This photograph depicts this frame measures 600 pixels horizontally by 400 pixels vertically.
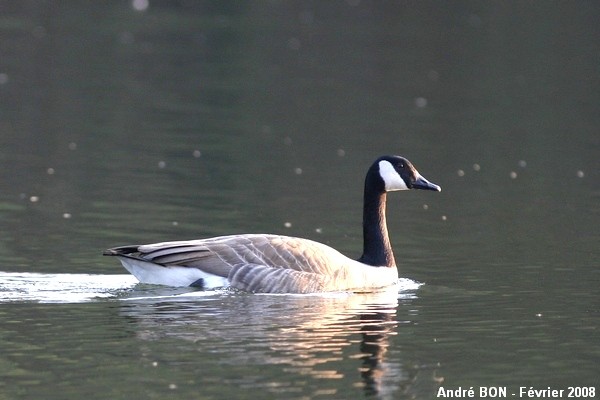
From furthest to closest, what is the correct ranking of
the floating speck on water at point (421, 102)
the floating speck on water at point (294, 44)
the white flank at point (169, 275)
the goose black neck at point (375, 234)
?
1. the floating speck on water at point (294, 44)
2. the floating speck on water at point (421, 102)
3. the goose black neck at point (375, 234)
4. the white flank at point (169, 275)

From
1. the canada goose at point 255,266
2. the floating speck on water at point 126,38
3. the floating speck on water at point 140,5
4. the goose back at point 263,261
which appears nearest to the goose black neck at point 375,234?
the canada goose at point 255,266

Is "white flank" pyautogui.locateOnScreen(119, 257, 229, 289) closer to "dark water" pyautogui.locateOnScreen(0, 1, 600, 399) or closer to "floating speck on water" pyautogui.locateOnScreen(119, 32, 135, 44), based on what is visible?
"dark water" pyautogui.locateOnScreen(0, 1, 600, 399)

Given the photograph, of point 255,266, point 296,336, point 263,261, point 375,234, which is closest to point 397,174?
point 375,234

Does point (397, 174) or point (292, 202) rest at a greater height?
point (397, 174)

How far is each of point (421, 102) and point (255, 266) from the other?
19.3 m

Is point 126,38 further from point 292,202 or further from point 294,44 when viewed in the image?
point 292,202

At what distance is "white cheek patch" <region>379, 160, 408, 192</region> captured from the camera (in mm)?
16156

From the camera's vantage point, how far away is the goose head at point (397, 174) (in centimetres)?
1612

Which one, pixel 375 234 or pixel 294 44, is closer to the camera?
pixel 375 234

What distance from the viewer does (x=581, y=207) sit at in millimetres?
20484

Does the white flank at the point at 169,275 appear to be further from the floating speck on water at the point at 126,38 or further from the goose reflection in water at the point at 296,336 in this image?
the floating speck on water at the point at 126,38

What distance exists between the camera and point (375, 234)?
16.0 meters

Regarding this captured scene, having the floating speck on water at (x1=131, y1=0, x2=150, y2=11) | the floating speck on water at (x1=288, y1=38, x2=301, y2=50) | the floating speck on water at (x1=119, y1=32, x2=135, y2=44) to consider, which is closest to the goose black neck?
the floating speck on water at (x1=119, y1=32, x2=135, y2=44)

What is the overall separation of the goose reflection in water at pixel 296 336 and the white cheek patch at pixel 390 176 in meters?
1.77
